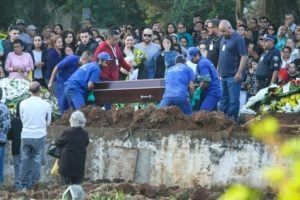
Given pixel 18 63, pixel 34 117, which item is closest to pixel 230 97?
pixel 34 117

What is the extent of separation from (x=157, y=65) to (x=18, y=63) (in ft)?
9.09

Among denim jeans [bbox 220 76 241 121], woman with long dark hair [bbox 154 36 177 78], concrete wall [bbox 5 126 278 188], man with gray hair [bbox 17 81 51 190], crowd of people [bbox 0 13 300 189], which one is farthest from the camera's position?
A: woman with long dark hair [bbox 154 36 177 78]

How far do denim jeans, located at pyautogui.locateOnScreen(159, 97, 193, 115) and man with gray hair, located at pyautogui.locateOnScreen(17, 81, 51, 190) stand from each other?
2157 mm

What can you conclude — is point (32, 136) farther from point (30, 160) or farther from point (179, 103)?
point (179, 103)

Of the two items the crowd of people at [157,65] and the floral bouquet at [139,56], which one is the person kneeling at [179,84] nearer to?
the crowd of people at [157,65]

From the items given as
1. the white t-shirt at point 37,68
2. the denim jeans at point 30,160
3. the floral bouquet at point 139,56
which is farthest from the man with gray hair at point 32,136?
the white t-shirt at point 37,68

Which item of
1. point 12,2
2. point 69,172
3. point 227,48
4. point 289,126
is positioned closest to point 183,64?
point 227,48

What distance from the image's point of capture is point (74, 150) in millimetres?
12727

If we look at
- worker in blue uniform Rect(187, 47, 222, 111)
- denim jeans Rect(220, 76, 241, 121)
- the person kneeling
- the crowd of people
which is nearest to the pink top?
the crowd of people

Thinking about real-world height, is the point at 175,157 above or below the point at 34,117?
below

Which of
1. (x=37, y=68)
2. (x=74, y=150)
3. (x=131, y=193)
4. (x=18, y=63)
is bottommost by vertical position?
(x=131, y=193)

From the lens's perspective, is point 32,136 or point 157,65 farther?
point 157,65

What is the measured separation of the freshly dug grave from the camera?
14.0m

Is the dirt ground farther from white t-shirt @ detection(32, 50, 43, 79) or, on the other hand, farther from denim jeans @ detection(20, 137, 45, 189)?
white t-shirt @ detection(32, 50, 43, 79)
